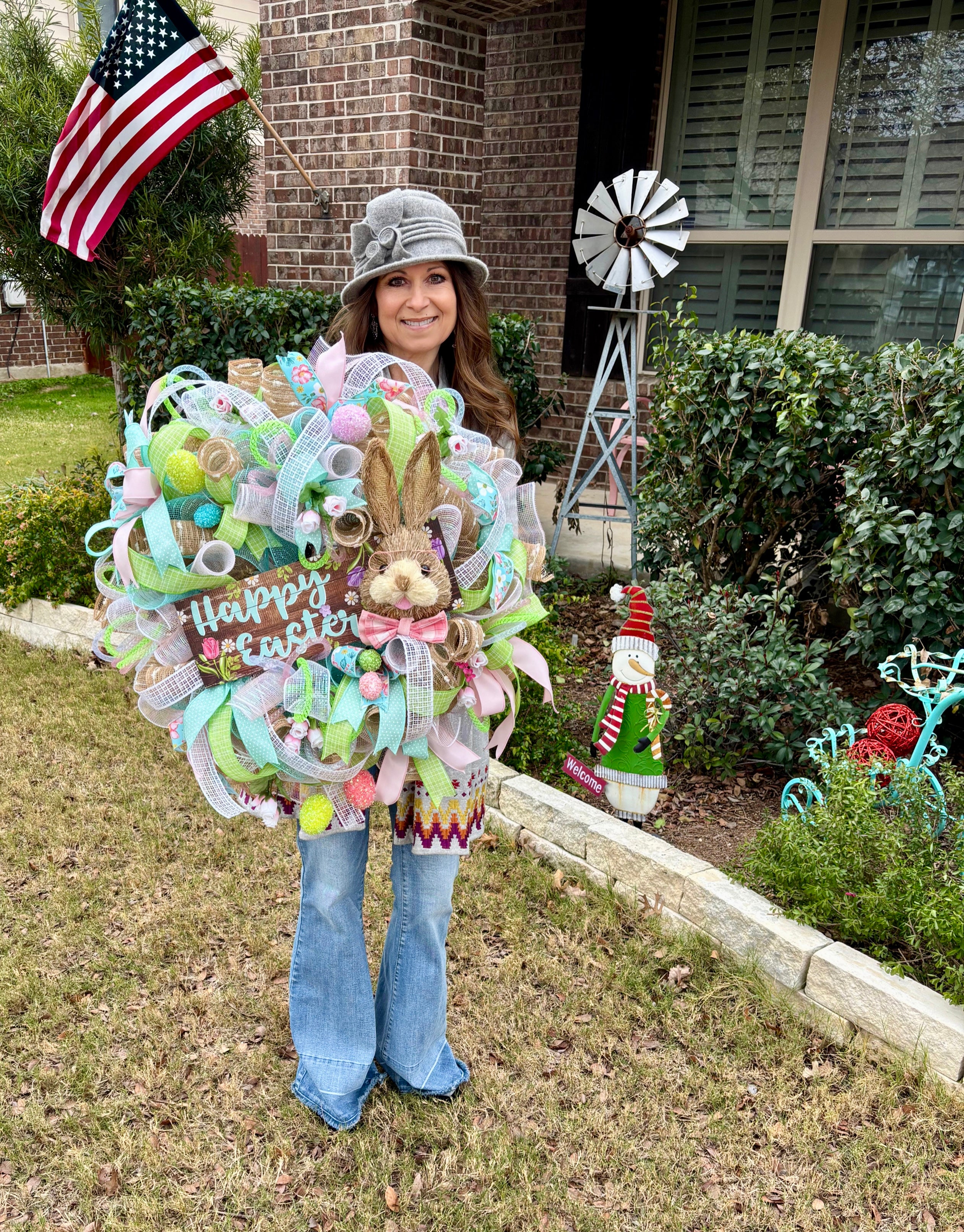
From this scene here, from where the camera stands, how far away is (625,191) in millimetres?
4777

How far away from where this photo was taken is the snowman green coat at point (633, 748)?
3.04 m

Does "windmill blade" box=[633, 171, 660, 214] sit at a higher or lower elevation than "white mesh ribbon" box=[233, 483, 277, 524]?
higher

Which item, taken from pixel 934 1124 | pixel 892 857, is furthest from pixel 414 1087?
pixel 892 857

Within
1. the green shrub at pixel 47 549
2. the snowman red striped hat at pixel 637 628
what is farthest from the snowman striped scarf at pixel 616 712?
the green shrub at pixel 47 549

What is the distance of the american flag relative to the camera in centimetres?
467

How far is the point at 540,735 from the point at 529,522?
5.25ft

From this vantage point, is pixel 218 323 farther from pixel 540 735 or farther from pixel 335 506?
pixel 335 506

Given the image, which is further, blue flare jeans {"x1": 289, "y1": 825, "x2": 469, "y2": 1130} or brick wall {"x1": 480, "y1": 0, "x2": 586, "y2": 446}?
brick wall {"x1": 480, "y1": 0, "x2": 586, "y2": 446}

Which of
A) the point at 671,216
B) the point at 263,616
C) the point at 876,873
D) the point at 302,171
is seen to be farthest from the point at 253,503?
the point at 302,171

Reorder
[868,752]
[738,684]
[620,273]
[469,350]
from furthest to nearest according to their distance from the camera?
1. [620,273]
2. [738,684]
3. [868,752]
4. [469,350]

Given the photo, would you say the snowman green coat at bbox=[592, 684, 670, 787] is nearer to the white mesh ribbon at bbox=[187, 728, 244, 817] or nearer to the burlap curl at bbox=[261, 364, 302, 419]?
the white mesh ribbon at bbox=[187, 728, 244, 817]

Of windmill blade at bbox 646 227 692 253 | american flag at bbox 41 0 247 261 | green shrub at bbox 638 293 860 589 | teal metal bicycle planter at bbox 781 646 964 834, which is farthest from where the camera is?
windmill blade at bbox 646 227 692 253

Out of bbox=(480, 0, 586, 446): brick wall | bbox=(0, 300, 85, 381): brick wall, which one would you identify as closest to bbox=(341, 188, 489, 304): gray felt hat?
bbox=(480, 0, 586, 446): brick wall

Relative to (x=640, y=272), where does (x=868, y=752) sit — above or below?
below
